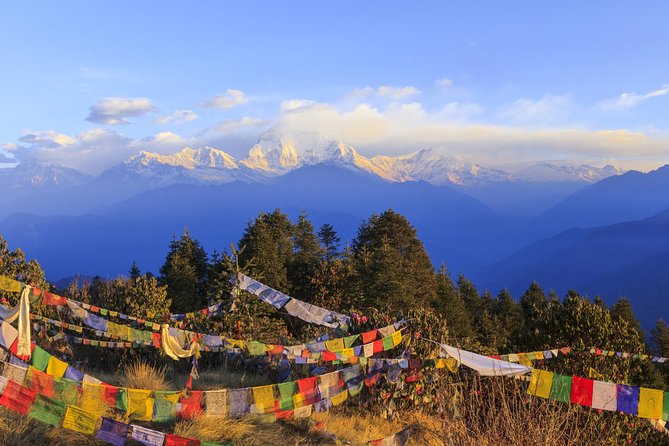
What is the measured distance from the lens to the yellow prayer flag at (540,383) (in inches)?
311

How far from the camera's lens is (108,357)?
1305 centimetres

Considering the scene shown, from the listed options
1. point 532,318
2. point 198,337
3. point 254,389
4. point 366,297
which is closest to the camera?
point 254,389

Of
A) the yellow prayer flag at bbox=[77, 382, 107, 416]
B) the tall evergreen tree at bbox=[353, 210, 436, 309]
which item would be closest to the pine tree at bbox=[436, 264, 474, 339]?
the tall evergreen tree at bbox=[353, 210, 436, 309]

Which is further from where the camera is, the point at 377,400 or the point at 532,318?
the point at 532,318

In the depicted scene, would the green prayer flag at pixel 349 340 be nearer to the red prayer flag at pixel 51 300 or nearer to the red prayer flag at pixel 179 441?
the red prayer flag at pixel 179 441

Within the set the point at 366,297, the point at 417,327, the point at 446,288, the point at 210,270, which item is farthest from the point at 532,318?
the point at 210,270

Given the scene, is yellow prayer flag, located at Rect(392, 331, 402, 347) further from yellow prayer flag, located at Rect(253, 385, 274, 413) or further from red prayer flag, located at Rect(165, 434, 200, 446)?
red prayer flag, located at Rect(165, 434, 200, 446)

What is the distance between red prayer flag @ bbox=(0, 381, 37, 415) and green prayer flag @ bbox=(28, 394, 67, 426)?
0.22ft

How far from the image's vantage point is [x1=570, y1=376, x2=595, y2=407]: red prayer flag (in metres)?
7.78

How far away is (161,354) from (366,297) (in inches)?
895

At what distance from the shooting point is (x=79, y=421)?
5207mm

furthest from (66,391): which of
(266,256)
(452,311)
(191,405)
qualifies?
(452,311)

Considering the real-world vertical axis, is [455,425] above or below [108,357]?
above

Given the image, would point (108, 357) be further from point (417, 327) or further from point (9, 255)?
point (9, 255)
